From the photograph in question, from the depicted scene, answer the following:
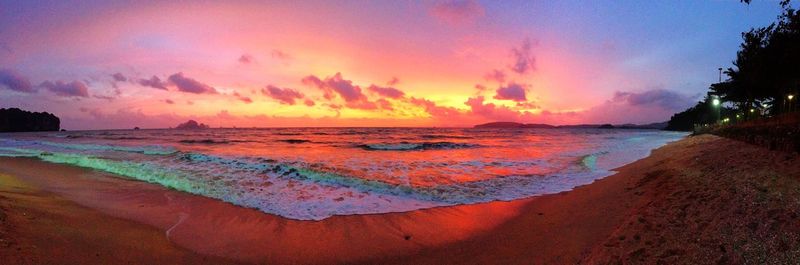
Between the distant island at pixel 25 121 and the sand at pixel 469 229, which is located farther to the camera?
the distant island at pixel 25 121

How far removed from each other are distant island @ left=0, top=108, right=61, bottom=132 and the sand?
171696 mm

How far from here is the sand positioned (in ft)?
15.2

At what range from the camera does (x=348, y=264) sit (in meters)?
5.59

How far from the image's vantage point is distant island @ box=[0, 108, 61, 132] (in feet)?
411

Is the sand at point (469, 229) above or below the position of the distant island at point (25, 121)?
below

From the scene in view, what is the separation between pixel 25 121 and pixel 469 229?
187 m

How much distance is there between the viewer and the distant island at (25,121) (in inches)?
4929

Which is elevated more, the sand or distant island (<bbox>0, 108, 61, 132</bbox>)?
distant island (<bbox>0, 108, 61, 132</bbox>)

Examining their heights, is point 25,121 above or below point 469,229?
above

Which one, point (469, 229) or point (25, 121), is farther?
point (25, 121)

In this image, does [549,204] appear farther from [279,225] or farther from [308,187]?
[308,187]

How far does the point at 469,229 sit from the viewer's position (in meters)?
7.15

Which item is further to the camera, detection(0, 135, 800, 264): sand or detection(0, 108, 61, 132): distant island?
detection(0, 108, 61, 132): distant island

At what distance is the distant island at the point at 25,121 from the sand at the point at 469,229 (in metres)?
172
